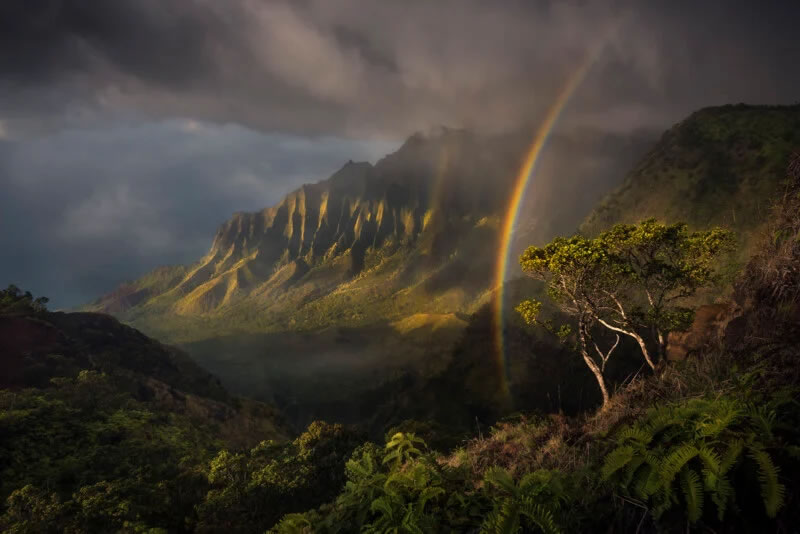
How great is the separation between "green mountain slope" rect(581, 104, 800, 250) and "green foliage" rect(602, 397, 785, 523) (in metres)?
92.7

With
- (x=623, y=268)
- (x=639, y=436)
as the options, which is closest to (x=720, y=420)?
(x=639, y=436)

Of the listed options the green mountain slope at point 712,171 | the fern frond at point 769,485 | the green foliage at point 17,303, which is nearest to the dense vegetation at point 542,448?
the fern frond at point 769,485

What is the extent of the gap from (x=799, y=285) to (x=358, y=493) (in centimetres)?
1190

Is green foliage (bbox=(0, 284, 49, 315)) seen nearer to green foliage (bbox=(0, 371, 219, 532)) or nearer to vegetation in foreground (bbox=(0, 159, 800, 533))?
green foliage (bbox=(0, 371, 219, 532))

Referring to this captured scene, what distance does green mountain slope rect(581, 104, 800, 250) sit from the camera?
96250 millimetres

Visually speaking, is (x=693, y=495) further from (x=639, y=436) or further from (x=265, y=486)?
(x=265, y=486)

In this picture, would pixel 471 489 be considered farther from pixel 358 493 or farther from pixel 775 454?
pixel 775 454

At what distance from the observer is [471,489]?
A: 6.30m

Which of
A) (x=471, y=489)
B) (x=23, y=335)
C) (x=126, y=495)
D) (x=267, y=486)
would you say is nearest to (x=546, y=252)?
(x=471, y=489)

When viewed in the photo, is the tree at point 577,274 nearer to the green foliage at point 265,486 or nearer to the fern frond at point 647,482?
the fern frond at point 647,482

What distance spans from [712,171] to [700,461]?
140366 mm

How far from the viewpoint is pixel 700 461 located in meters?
4.45

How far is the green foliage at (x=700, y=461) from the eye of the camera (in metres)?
4.01

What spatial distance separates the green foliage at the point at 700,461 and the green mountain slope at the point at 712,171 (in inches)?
3651
